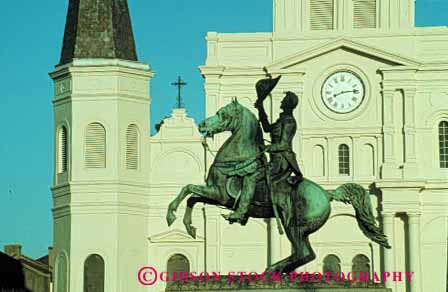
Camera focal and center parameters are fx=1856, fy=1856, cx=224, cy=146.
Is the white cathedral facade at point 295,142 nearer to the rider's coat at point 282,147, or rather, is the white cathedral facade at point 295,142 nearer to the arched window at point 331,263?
the arched window at point 331,263

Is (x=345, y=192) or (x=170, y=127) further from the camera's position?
(x=170, y=127)

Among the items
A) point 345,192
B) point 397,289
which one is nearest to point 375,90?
point 397,289

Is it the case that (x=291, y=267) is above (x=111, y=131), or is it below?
below

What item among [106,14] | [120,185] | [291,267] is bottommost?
[291,267]

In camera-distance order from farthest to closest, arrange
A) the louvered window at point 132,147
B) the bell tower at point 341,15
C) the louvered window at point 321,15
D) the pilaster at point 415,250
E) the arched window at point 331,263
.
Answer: the louvered window at point 321,15 < the bell tower at point 341,15 < the louvered window at point 132,147 < the arched window at point 331,263 < the pilaster at point 415,250

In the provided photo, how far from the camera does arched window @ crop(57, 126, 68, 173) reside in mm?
79562

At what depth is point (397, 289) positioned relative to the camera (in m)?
76.6

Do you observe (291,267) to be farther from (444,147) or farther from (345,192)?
(444,147)

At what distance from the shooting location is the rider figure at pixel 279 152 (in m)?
36.0

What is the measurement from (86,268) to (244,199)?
41.8 m

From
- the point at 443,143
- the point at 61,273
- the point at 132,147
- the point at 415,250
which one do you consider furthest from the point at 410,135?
the point at 61,273

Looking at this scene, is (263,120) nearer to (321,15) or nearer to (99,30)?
(99,30)

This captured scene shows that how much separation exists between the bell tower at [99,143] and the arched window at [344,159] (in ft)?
27.2

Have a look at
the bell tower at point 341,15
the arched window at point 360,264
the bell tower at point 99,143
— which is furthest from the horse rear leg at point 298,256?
the bell tower at point 341,15
